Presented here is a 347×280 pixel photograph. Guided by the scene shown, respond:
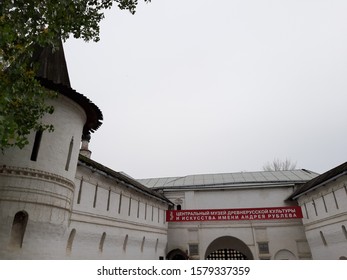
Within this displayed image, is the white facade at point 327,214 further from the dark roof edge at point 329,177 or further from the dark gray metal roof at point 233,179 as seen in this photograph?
the dark gray metal roof at point 233,179

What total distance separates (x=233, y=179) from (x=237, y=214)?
691cm

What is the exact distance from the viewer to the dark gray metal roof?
987 inches

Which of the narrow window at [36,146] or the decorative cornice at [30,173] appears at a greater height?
the narrow window at [36,146]

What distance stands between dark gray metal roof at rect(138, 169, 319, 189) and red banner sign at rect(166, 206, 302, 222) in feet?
13.7

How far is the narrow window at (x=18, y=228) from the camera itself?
707cm

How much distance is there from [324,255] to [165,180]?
17185 millimetres

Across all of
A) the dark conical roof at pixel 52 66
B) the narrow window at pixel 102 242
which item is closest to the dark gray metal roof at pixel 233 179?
the narrow window at pixel 102 242

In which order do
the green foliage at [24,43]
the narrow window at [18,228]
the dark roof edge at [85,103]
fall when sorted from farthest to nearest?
the dark roof edge at [85,103] → the narrow window at [18,228] → the green foliage at [24,43]

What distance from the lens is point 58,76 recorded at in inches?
349

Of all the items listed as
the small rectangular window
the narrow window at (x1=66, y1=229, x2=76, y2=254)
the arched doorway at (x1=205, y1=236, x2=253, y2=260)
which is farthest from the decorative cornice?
the arched doorway at (x1=205, y1=236, x2=253, y2=260)

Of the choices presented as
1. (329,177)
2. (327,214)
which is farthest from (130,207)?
(327,214)

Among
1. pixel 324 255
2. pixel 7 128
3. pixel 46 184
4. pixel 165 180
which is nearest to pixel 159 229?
pixel 165 180

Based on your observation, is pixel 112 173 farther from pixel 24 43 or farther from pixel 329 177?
pixel 329 177

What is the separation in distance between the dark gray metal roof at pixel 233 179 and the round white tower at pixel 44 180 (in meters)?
17.5
